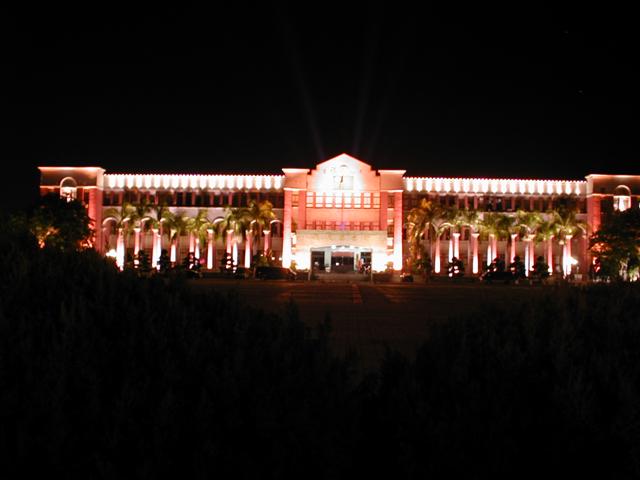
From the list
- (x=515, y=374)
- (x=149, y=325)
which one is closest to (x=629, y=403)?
(x=515, y=374)

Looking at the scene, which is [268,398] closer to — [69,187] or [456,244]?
[456,244]

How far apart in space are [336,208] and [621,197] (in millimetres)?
29311

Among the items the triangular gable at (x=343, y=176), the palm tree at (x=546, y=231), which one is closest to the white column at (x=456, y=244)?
the palm tree at (x=546, y=231)

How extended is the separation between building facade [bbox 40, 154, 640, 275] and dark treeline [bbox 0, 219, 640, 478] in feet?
221

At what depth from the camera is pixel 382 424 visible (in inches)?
185

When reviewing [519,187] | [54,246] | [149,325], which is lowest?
[149,325]

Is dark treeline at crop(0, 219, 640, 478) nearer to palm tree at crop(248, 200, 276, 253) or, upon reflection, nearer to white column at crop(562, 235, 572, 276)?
palm tree at crop(248, 200, 276, 253)

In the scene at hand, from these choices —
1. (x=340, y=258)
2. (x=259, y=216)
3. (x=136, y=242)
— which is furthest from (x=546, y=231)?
(x=136, y=242)

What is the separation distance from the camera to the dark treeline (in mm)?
4086

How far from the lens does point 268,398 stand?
14.2ft

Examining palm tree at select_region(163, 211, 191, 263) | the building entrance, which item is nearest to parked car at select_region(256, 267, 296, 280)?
the building entrance

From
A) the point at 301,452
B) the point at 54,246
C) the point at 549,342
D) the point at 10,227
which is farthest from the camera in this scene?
the point at 10,227

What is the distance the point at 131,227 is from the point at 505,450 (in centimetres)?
7060

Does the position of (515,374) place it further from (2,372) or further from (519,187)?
(519,187)
